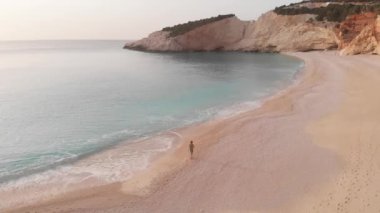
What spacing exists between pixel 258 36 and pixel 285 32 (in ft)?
29.7

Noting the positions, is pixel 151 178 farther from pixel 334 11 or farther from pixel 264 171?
pixel 334 11

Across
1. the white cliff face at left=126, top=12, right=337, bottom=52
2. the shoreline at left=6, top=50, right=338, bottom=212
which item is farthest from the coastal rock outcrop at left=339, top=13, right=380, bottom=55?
the shoreline at left=6, top=50, right=338, bottom=212

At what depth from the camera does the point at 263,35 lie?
9912cm

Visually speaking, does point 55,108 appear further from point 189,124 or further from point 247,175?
point 247,175

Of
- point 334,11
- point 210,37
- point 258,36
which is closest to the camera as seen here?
point 334,11

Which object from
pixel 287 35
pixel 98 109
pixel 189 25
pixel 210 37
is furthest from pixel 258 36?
pixel 98 109

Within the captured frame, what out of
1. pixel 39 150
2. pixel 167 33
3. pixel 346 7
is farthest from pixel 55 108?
pixel 167 33

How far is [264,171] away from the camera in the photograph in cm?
1647

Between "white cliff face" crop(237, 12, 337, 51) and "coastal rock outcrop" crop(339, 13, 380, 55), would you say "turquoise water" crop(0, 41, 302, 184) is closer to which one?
"coastal rock outcrop" crop(339, 13, 380, 55)

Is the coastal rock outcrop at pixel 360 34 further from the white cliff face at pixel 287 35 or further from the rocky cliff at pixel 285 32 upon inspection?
the white cliff face at pixel 287 35

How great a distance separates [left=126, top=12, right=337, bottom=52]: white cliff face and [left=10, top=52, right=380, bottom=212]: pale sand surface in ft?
204

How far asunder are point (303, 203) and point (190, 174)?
15.5ft

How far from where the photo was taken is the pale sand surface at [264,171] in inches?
543

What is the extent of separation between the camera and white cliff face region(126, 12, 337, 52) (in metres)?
86.2
